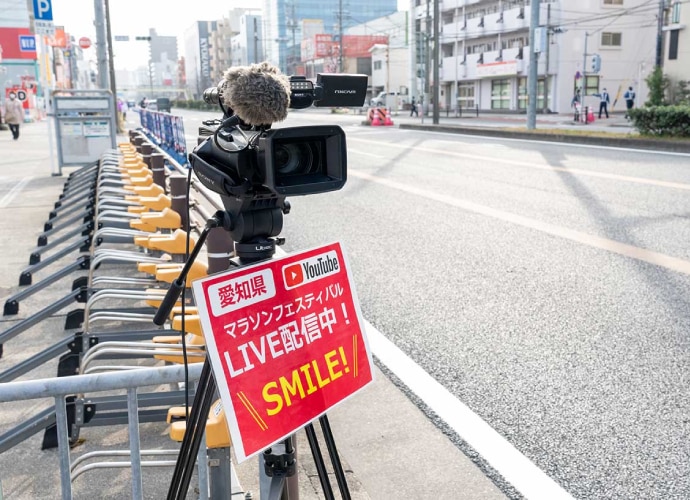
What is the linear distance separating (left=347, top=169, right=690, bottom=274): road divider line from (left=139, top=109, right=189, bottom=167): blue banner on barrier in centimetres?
365

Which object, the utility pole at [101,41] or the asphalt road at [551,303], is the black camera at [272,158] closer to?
the asphalt road at [551,303]

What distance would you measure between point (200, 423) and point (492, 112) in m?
51.3

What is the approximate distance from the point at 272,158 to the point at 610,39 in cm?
4811

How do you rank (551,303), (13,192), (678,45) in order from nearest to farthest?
(551,303) → (13,192) → (678,45)

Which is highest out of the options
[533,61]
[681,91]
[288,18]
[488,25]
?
[288,18]

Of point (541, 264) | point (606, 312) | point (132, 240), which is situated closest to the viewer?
point (606, 312)

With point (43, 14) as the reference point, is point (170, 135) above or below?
below

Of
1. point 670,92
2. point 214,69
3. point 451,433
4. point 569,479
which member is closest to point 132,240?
point 451,433

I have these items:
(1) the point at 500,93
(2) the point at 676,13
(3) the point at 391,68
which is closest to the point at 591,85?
(1) the point at 500,93

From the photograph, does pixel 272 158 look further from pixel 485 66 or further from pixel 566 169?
pixel 485 66

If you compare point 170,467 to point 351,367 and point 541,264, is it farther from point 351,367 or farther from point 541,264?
point 541,264

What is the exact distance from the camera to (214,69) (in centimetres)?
12738

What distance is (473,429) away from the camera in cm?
330

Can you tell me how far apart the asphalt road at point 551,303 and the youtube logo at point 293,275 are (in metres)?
1.60
